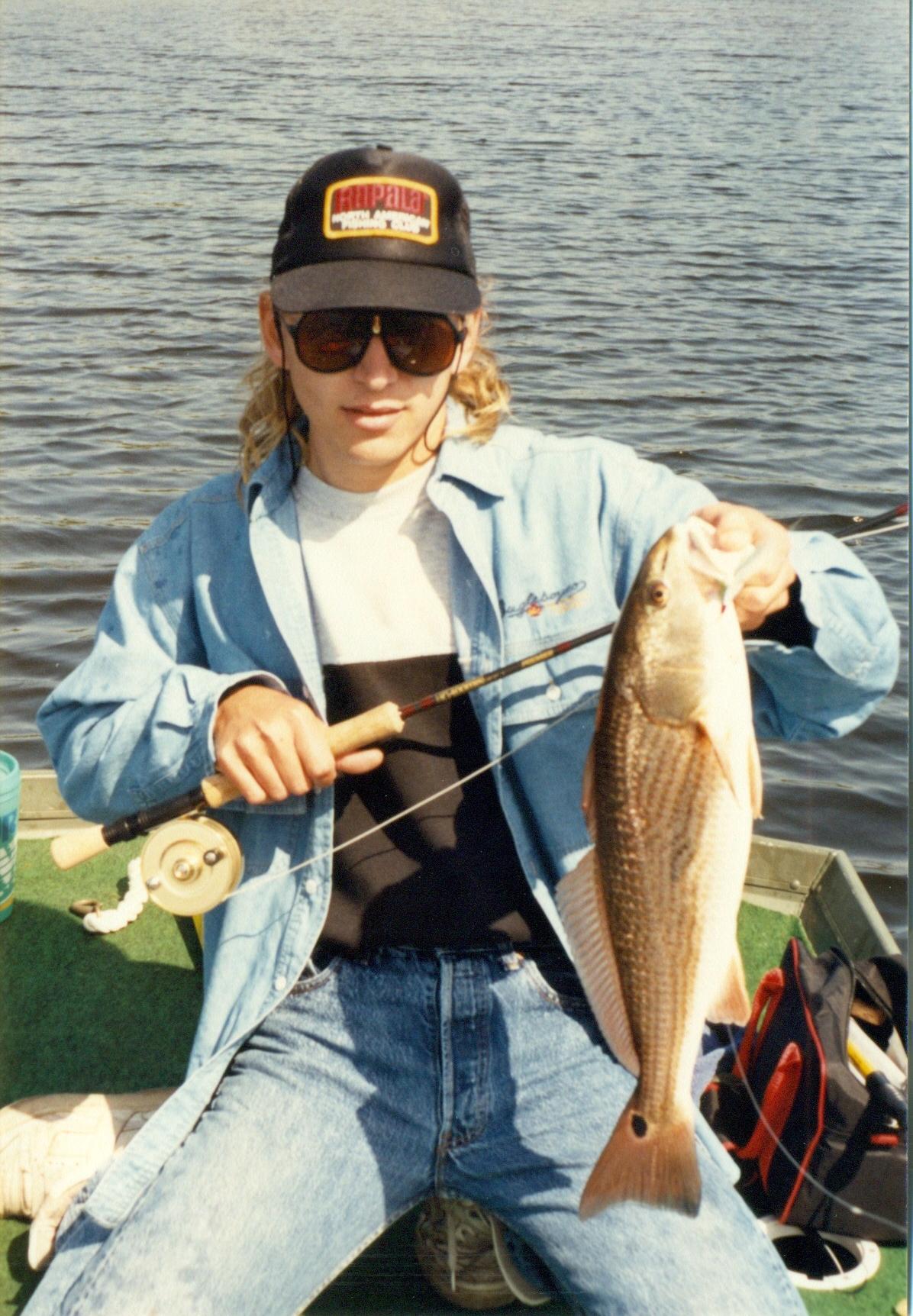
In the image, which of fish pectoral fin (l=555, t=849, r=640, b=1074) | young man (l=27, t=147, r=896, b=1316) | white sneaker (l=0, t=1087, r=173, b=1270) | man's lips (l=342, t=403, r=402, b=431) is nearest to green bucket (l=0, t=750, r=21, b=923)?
white sneaker (l=0, t=1087, r=173, b=1270)

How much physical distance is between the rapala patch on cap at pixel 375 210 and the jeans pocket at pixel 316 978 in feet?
4.77

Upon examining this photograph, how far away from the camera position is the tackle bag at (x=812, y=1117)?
3.35 metres

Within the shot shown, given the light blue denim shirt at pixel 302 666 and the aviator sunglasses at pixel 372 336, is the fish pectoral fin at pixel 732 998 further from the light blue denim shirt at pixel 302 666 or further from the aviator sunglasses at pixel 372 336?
the aviator sunglasses at pixel 372 336

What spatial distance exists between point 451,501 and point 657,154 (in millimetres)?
18417

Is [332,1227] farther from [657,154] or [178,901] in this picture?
[657,154]

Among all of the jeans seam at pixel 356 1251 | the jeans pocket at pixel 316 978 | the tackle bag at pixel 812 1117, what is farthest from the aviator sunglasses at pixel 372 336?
the tackle bag at pixel 812 1117

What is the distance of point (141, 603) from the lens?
3139 millimetres

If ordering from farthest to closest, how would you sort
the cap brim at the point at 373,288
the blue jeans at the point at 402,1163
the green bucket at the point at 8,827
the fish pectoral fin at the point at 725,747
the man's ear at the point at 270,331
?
1. the green bucket at the point at 8,827
2. the man's ear at the point at 270,331
3. the cap brim at the point at 373,288
4. the blue jeans at the point at 402,1163
5. the fish pectoral fin at the point at 725,747

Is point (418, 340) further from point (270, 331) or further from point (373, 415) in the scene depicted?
point (270, 331)

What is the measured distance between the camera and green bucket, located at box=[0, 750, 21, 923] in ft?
15.3

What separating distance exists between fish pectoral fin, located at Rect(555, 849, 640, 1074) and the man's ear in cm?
136

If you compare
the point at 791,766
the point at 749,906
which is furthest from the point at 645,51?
the point at 749,906

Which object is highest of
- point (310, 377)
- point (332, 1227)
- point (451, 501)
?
point (310, 377)

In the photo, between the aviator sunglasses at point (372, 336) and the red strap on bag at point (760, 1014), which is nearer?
the aviator sunglasses at point (372, 336)
